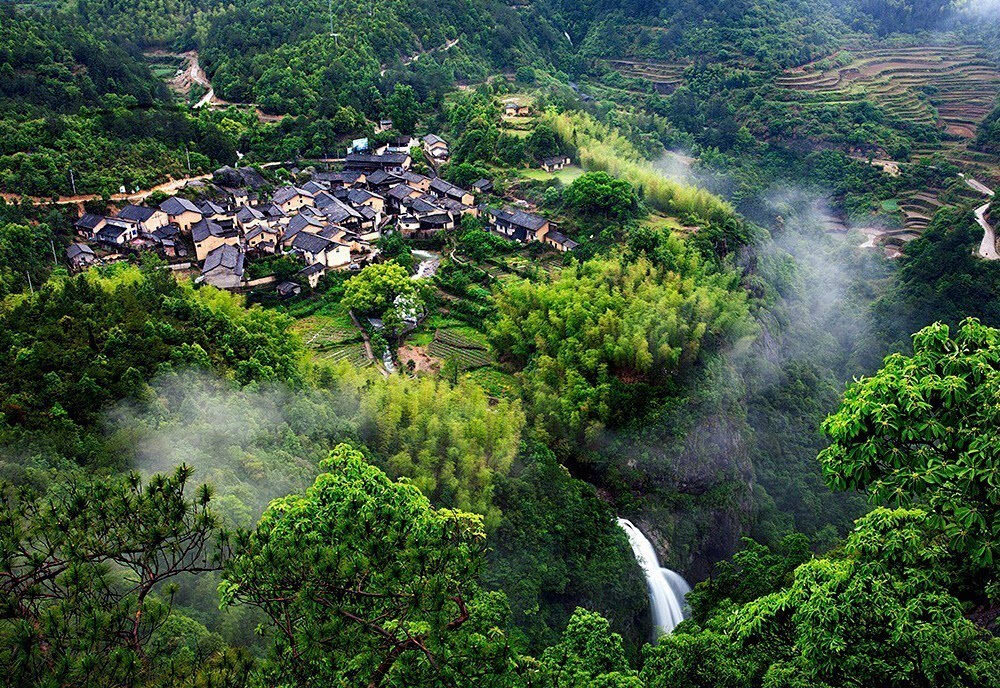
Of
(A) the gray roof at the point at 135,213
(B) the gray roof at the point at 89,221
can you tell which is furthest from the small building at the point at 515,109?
(B) the gray roof at the point at 89,221

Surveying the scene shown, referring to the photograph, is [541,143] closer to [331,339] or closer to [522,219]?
[522,219]

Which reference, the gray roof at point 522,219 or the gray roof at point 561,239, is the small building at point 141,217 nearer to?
the gray roof at point 522,219

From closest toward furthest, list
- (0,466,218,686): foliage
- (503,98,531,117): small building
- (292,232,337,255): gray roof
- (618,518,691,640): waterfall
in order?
(0,466,218,686): foliage → (618,518,691,640): waterfall → (292,232,337,255): gray roof → (503,98,531,117): small building

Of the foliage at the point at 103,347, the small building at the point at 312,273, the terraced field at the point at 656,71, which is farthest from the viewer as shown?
the terraced field at the point at 656,71

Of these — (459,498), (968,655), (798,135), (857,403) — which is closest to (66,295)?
(459,498)

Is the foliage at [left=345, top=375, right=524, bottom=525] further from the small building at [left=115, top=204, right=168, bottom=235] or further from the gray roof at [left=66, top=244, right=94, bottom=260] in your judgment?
the small building at [left=115, top=204, right=168, bottom=235]

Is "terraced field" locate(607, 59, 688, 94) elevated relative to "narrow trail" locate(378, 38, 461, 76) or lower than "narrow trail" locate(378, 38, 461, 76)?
lower

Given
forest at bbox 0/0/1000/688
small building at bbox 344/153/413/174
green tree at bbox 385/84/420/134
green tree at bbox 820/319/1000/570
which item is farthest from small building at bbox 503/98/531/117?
green tree at bbox 820/319/1000/570
